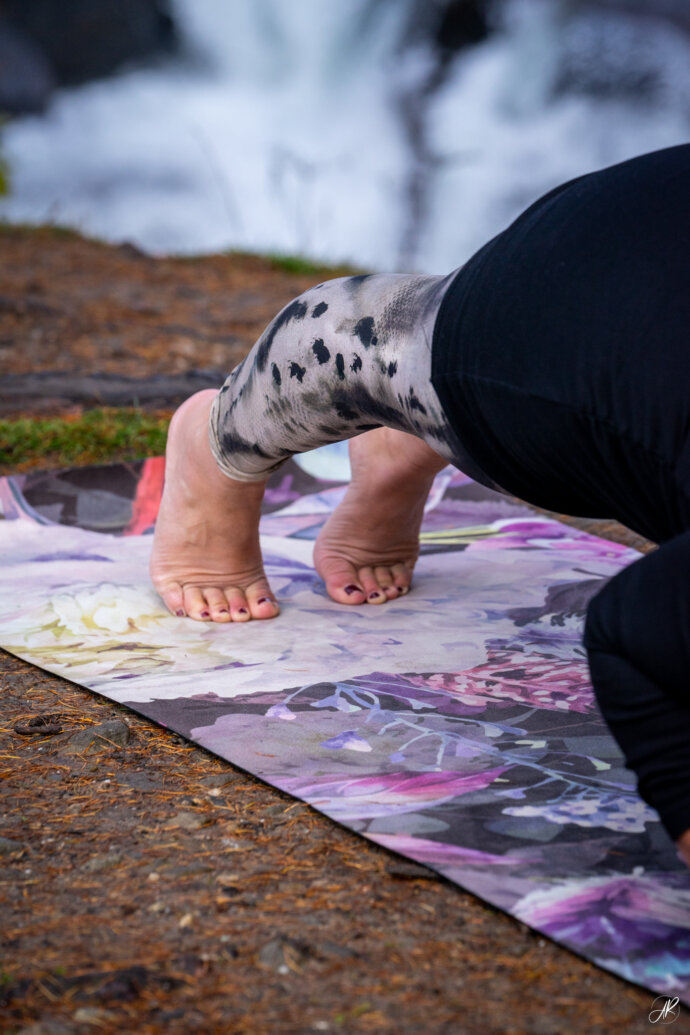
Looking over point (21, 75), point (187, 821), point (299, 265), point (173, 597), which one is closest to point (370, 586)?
point (173, 597)

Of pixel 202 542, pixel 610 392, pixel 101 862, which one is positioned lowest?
pixel 101 862

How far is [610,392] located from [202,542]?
2.52 feet

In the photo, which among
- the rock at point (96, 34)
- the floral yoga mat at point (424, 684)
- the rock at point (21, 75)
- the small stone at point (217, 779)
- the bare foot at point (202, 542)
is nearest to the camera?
the floral yoga mat at point (424, 684)

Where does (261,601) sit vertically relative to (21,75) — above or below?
below

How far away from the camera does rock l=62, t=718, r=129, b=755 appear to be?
1.06m

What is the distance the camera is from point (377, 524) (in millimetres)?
1554

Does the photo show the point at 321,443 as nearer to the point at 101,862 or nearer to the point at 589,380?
the point at 589,380

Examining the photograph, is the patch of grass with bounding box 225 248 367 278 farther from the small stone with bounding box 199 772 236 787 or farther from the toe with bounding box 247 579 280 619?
the small stone with bounding box 199 772 236 787

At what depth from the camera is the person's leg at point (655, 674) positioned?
70 centimetres

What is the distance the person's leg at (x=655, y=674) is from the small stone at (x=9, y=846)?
19.9 inches

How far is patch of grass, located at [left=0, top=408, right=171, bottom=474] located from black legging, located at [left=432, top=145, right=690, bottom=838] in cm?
137

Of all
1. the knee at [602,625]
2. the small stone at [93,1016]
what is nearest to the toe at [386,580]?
the knee at [602,625]

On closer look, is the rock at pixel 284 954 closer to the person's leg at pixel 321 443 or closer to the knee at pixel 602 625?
the knee at pixel 602 625

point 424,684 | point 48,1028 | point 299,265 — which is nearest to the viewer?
point 48,1028
